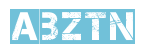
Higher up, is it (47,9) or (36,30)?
(47,9)

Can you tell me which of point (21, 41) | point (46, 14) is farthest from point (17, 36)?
point (46, 14)

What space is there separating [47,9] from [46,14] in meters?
0.14

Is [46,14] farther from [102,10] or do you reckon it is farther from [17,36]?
[102,10]

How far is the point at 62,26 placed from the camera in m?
4.70

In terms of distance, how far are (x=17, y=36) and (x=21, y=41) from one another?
0.17 meters

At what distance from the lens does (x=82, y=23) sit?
4.67m

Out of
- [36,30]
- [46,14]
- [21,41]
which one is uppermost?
[46,14]

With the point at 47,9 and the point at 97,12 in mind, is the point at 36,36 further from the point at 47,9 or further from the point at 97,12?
the point at 97,12

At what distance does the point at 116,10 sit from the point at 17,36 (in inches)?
110

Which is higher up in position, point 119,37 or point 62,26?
point 62,26

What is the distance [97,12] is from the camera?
4.68m

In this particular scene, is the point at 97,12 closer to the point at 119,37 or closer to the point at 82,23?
the point at 82,23

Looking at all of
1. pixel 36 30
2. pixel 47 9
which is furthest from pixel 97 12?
pixel 36 30

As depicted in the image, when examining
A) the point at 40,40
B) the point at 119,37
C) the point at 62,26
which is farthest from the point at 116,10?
the point at 40,40
